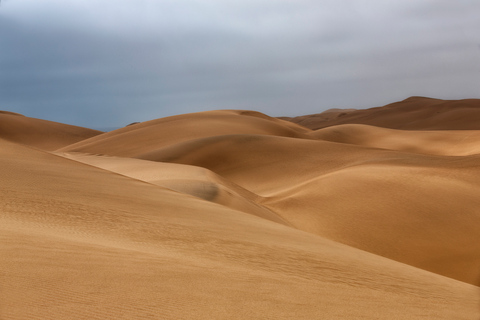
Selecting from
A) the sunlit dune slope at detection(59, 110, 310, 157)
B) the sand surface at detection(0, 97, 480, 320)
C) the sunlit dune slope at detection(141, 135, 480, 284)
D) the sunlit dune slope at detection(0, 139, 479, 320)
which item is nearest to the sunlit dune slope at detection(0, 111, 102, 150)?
the sunlit dune slope at detection(59, 110, 310, 157)

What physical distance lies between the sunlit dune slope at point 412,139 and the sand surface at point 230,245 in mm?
18841

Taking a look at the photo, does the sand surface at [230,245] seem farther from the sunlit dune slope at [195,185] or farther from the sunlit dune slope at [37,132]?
the sunlit dune slope at [37,132]

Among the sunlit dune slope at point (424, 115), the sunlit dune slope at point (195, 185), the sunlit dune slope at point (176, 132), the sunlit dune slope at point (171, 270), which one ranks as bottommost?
the sunlit dune slope at point (171, 270)

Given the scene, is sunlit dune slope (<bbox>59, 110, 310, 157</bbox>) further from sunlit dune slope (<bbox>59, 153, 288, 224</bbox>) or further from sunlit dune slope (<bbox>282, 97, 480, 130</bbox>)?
sunlit dune slope (<bbox>282, 97, 480, 130</bbox>)

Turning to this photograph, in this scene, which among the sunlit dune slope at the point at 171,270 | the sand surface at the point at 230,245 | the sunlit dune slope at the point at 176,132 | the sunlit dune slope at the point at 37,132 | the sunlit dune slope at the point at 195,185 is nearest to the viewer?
the sunlit dune slope at the point at 171,270

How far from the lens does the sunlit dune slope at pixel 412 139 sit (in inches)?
1455

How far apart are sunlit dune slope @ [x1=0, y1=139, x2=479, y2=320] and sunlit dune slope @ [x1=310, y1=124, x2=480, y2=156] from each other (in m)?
29.8

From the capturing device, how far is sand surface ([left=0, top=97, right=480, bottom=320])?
10.9 ft

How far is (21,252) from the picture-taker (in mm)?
3811

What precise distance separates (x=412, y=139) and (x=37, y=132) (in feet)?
163

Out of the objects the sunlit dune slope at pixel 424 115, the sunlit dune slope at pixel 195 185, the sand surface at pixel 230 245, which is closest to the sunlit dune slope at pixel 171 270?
the sand surface at pixel 230 245

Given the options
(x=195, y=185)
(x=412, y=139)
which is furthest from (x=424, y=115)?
(x=195, y=185)

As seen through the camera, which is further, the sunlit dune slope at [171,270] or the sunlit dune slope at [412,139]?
the sunlit dune slope at [412,139]

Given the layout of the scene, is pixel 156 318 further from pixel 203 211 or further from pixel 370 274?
pixel 203 211
